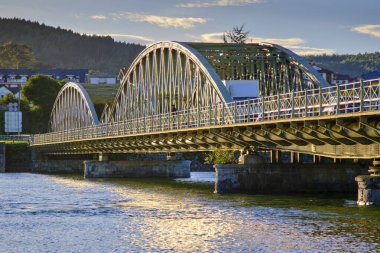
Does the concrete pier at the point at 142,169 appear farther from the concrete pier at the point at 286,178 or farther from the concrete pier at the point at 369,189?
the concrete pier at the point at 369,189

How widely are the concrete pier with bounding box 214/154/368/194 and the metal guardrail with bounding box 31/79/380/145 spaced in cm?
369

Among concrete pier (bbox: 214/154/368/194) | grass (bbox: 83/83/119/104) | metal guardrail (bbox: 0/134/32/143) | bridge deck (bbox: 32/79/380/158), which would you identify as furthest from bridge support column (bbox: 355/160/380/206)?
grass (bbox: 83/83/119/104)

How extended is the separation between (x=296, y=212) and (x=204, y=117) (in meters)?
22.3

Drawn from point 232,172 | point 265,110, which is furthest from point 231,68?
point 265,110

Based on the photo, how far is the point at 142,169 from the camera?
11400cm

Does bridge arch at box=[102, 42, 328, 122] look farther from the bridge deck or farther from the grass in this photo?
the grass

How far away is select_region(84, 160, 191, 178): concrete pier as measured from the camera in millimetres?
112562

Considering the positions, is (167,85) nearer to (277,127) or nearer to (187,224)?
(277,127)

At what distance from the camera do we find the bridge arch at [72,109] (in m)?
140

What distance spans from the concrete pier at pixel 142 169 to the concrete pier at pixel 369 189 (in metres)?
60.7

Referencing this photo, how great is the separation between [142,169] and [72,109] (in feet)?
146

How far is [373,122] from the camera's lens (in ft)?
154

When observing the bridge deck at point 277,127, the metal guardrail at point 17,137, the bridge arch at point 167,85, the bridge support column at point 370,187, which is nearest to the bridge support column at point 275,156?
the bridge deck at point 277,127

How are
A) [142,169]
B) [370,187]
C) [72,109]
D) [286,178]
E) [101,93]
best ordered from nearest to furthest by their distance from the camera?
1. [370,187]
2. [286,178]
3. [142,169]
4. [72,109]
5. [101,93]
